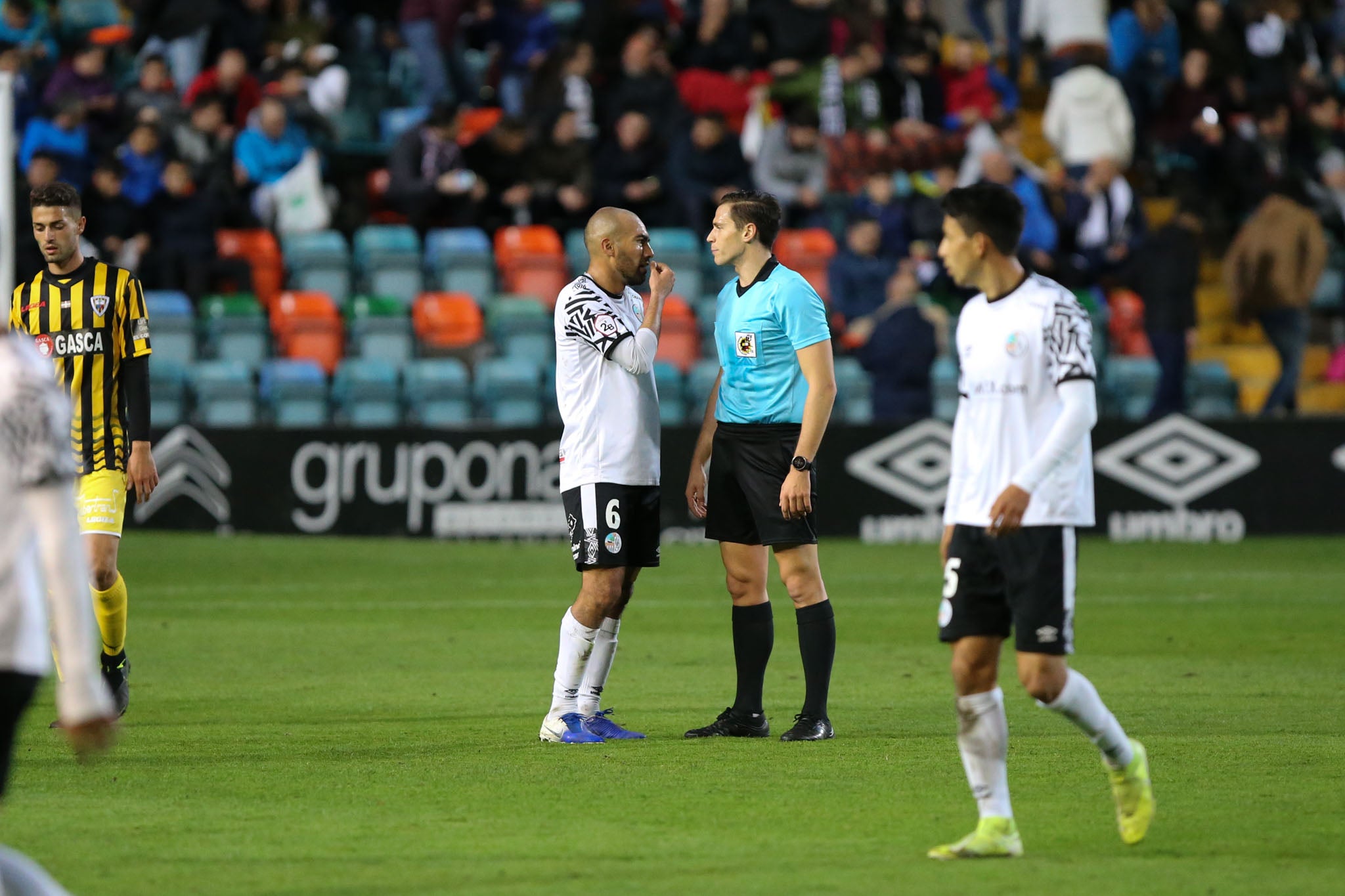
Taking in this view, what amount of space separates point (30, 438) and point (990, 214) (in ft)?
9.66

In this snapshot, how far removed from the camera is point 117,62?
2047 cm

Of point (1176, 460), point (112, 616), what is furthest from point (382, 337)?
point (112, 616)

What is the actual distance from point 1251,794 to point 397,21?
57.0 feet

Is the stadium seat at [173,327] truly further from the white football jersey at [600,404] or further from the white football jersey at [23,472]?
the white football jersey at [23,472]

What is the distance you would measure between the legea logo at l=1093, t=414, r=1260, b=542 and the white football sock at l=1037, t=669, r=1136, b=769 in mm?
12063

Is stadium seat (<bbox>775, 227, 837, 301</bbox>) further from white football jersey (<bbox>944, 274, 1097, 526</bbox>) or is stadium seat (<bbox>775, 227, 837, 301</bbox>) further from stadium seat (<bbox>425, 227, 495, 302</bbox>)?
white football jersey (<bbox>944, 274, 1097, 526</bbox>)

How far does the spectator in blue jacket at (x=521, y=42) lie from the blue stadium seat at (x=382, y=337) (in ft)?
13.4

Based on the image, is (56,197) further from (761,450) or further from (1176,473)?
(1176,473)

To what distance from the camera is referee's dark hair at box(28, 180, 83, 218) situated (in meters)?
7.78

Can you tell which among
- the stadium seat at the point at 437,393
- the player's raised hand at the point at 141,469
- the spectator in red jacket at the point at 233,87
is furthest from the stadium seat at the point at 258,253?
the player's raised hand at the point at 141,469

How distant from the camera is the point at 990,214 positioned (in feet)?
18.8

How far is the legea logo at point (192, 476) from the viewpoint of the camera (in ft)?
54.3

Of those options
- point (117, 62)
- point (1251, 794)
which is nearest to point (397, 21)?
point (117, 62)

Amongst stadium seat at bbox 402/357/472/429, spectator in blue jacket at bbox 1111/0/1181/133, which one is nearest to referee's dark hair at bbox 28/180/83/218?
stadium seat at bbox 402/357/472/429
